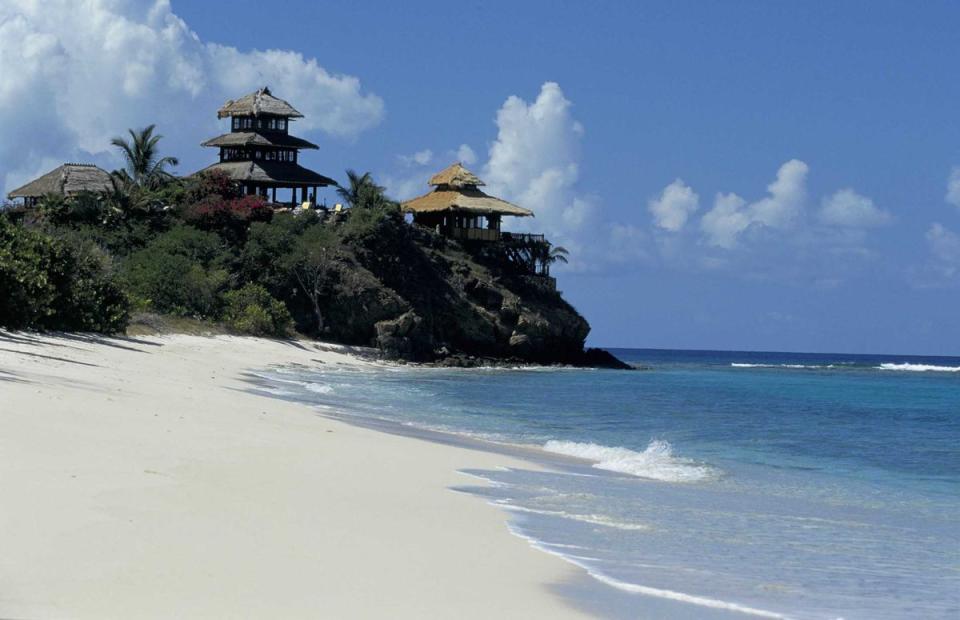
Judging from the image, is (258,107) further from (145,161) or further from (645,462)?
(645,462)

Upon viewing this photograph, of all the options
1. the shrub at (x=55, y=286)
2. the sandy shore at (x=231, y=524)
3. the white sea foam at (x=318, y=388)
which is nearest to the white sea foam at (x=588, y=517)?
the sandy shore at (x=231, y=524)

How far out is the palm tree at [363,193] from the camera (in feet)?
192

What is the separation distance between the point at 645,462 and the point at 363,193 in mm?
43919

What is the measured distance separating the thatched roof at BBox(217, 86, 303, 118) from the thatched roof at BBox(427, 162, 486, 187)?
358 inches

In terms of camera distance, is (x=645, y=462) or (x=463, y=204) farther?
(x=463, y=204)

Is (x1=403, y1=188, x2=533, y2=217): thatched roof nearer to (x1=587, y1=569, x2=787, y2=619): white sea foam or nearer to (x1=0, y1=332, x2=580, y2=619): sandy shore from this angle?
(x1=0, y1=332, x2=580, y2=619): sandy shore

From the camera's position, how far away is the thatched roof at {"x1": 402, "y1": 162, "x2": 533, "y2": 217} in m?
61.8

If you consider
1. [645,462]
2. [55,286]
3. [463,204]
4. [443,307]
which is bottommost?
[645,462]

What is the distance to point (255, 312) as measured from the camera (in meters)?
45.9

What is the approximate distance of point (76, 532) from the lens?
720 cm

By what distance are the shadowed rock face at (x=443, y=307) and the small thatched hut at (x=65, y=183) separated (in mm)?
12864

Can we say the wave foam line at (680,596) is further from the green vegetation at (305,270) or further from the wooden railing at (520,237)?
the wooden railing at (520,237)

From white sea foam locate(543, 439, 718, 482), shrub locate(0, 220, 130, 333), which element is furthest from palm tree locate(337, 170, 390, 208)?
white sea foam locate(543, 439, 718, 482)

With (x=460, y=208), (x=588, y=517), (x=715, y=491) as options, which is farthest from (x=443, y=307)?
(x=588, y=517)
